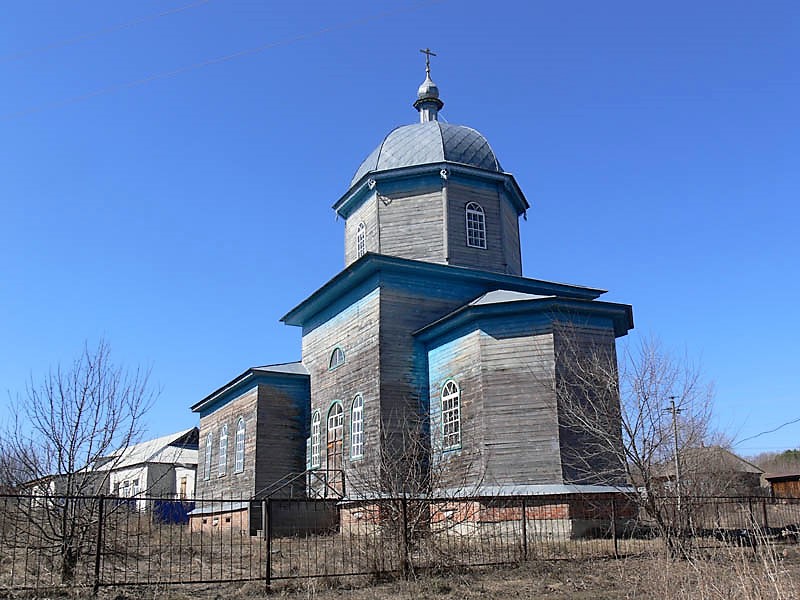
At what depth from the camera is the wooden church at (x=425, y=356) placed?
15773 mm

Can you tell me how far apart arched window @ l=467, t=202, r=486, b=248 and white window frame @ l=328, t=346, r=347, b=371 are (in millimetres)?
4597

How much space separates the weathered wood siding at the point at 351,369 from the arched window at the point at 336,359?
0.36 ft

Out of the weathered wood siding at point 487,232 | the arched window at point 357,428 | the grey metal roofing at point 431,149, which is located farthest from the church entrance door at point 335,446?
the grey metal roofing at point 431,149

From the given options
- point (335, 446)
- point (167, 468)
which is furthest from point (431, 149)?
point (167, 468)

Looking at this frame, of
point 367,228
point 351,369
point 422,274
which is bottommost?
point 351,369

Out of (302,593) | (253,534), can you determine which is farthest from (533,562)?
(253,534)

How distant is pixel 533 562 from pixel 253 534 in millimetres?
9983

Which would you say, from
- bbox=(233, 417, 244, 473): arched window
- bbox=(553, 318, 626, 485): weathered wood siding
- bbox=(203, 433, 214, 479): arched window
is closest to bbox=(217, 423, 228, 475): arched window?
bbox=(233, 417, 244, 473): arched window

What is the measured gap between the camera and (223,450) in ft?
79.6

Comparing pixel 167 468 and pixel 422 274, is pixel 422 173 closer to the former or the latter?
pixel 422 274

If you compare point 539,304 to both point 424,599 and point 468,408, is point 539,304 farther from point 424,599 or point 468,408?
point 424,599

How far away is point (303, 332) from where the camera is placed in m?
23.1

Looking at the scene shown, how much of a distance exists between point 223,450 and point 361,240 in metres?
8.30

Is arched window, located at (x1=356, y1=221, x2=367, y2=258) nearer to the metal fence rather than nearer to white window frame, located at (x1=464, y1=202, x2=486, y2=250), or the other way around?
white window frame, located at (x1=464, y1=202, x2=486, y2=250)
